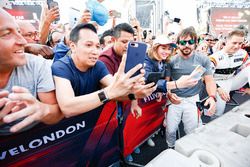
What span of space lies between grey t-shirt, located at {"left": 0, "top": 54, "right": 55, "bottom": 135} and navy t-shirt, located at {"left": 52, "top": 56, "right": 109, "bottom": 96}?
11cm

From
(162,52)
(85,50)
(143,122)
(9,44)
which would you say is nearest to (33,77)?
(9,44)

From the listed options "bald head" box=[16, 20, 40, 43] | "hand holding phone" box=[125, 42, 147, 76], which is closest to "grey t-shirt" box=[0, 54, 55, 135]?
"hand holding phone" box=[125, 42, 147, 76]

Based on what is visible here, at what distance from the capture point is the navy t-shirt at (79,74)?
1451 mm

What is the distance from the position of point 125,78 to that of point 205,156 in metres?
0.64

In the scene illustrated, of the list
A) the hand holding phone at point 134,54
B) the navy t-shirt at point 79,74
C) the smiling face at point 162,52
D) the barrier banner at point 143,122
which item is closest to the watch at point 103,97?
the hand holding phone at point 134,54

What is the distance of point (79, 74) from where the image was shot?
5.23 ft

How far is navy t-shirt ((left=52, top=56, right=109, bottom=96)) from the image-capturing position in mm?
1451

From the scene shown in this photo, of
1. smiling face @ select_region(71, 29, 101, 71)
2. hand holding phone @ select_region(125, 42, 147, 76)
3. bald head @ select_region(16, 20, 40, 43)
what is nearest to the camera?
hand holding phone @ select_region(125, 42, 147, 76)

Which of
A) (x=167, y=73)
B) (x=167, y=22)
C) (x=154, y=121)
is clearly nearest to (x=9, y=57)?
(x=167, y=73)

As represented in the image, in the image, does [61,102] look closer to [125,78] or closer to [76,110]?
[76,110]

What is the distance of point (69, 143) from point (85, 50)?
31.2 inches

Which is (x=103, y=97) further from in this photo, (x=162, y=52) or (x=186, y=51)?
(x=186, y=51)

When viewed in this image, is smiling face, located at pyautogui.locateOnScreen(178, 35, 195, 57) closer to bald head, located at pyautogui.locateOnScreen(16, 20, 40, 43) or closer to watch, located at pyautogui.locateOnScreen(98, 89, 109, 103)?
watch, located at pyautogui.locateOnScreen(98, 89, 109, 103)

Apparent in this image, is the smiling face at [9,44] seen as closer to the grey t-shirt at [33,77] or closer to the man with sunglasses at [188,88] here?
the grey t-shirt at [33,77]
